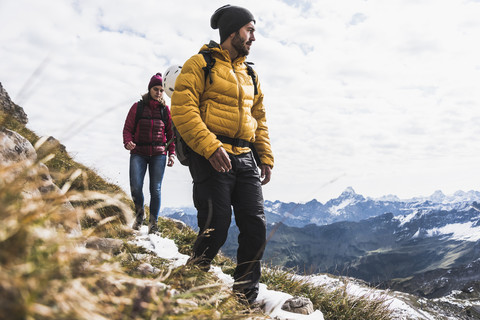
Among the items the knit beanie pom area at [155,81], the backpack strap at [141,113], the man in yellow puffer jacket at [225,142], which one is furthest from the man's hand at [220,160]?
the knit beanie pom area at [155,81]

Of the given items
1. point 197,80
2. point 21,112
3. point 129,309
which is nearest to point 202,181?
point 197,80

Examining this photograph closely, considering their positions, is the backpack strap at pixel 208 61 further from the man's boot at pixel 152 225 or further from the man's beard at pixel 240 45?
the man's boot at pixel 152 225

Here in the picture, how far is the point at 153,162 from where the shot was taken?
6871mm

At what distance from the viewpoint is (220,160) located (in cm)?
344

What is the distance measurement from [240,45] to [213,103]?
0.85m

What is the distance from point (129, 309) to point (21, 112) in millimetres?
14720

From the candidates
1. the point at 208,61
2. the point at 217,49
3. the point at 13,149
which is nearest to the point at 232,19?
the point at 217,49

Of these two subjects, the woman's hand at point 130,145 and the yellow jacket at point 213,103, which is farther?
the woman's hand at point 130,145

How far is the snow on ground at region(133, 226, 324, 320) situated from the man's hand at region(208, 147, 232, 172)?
1.15m

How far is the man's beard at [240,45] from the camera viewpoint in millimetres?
4016

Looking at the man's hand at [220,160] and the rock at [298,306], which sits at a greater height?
the man's hand at [220,160]

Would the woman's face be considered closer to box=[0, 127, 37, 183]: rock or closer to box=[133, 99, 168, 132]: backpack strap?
box=[133, 99, 168, 132]: backpack strap

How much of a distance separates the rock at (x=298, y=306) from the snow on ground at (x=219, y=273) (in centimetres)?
5

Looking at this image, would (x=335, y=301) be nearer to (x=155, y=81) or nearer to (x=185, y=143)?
(x=185, y=143)
